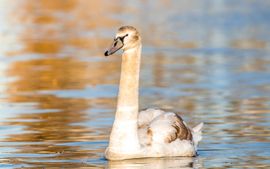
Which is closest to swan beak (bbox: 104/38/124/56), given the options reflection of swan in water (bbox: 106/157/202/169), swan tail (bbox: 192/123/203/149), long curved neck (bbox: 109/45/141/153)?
long curved neck (bbox: 109/45/141/153)

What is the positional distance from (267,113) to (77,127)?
3.26 metres

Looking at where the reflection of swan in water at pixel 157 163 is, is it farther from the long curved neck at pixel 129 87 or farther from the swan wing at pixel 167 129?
the long curved neck at pixel 129 87

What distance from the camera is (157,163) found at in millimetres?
12383

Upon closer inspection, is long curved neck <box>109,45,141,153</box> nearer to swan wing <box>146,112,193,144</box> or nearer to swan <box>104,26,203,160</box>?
swan <box>104,26,203,160</box>

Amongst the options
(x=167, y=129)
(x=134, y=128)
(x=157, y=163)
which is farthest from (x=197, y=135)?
(x=157, y=163)

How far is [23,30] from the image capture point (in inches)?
1427

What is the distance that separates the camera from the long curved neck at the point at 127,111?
12.6 m

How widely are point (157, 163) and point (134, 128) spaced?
588 mm

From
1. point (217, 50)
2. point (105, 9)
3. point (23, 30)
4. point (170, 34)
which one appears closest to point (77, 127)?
Result: point (217, 50)

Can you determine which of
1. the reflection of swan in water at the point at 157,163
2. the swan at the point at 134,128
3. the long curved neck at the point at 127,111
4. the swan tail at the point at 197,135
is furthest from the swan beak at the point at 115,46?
the swan tail at the point at 197,135

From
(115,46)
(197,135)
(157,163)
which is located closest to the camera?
(157,163)

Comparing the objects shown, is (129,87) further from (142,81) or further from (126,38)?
(142,81)

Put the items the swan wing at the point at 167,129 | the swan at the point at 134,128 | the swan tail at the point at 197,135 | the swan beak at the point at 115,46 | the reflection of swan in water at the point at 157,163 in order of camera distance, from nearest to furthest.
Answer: the reflection of swan in water at the point at 157,163 < the swan beak at the point at 115,46 < the swan at the point at 134,128 < the swan wing at the point at 167,129 < the swan tail at the point at 197,135

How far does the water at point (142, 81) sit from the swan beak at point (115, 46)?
4.45ft
